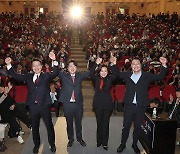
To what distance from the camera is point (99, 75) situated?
4383 mm

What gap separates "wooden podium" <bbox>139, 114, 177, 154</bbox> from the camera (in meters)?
4.27

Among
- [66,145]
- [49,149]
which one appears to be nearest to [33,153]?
[49,149]

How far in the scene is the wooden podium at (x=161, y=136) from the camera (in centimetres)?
427

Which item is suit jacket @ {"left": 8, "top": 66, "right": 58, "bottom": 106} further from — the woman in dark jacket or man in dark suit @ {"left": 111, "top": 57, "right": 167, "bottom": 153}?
man in dark suit @ {"left": 111, "top": 57, "right": 167, "bottom": 153}

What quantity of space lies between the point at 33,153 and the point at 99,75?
1776 millimetres

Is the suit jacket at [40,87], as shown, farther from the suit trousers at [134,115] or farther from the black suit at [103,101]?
the suit trousers at [134,115]

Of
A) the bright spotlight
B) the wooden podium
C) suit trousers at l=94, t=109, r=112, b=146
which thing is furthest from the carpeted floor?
the bright spotlight

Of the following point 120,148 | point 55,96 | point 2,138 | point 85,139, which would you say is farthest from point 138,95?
point 55,96

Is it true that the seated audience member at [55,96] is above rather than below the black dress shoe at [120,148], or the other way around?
above

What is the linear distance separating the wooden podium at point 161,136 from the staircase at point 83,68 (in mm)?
2966

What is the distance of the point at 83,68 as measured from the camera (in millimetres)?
11961

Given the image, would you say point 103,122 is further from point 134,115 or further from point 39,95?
point 39,95

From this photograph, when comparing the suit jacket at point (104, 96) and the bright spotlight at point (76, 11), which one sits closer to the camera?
the suit jacket at point (104, 96)

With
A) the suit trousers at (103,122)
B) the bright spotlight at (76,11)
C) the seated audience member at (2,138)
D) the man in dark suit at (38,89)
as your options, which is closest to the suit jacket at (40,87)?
the man in dark suit at (38,89)
